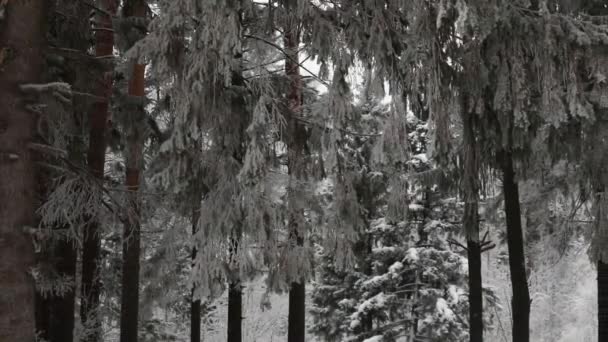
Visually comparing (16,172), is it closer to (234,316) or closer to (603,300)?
(234,316)


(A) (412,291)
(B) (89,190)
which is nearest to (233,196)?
(B) (89,190)

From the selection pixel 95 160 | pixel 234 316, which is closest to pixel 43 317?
pixel 95 160

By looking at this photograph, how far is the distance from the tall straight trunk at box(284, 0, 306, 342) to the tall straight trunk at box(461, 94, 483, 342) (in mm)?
2166

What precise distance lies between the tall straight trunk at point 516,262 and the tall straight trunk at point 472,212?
0.59m

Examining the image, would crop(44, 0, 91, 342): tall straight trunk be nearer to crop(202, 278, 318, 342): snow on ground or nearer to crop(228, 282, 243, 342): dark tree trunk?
crop(228, 282, 243, 342): dark tree trunk

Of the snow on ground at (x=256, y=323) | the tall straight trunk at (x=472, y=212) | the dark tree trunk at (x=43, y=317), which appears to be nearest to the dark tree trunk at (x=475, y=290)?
the tall straight trunk at (x=472, y=212)

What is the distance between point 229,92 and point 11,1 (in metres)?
2.75

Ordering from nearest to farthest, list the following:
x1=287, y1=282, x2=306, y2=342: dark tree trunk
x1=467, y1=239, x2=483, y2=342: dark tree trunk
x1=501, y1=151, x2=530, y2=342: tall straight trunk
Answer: x1=501, y1=151, x2=530, y2=342: tall straight trunk, x1=287, y1=282, x2=306, y2=342: dark tree trunk, x1=467, y1=239, x2=483, y2=342: dark tree trunk

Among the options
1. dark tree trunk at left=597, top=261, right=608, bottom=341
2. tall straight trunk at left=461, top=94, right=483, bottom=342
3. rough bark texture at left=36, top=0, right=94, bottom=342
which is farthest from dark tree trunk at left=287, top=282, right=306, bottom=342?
dark tree trunk at left=597, top=261, right=608, bottom=341

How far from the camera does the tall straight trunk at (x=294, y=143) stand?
7.14 m

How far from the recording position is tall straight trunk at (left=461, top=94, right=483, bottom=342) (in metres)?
7.29

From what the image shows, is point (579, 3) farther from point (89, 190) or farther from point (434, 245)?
point (434, 245)

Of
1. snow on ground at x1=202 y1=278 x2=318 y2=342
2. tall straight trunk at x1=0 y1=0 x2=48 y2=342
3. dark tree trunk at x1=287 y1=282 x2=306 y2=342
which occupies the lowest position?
snow on ground at x1=202 y1=278 x2=318 y2=342

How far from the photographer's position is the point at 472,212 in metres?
9.59
